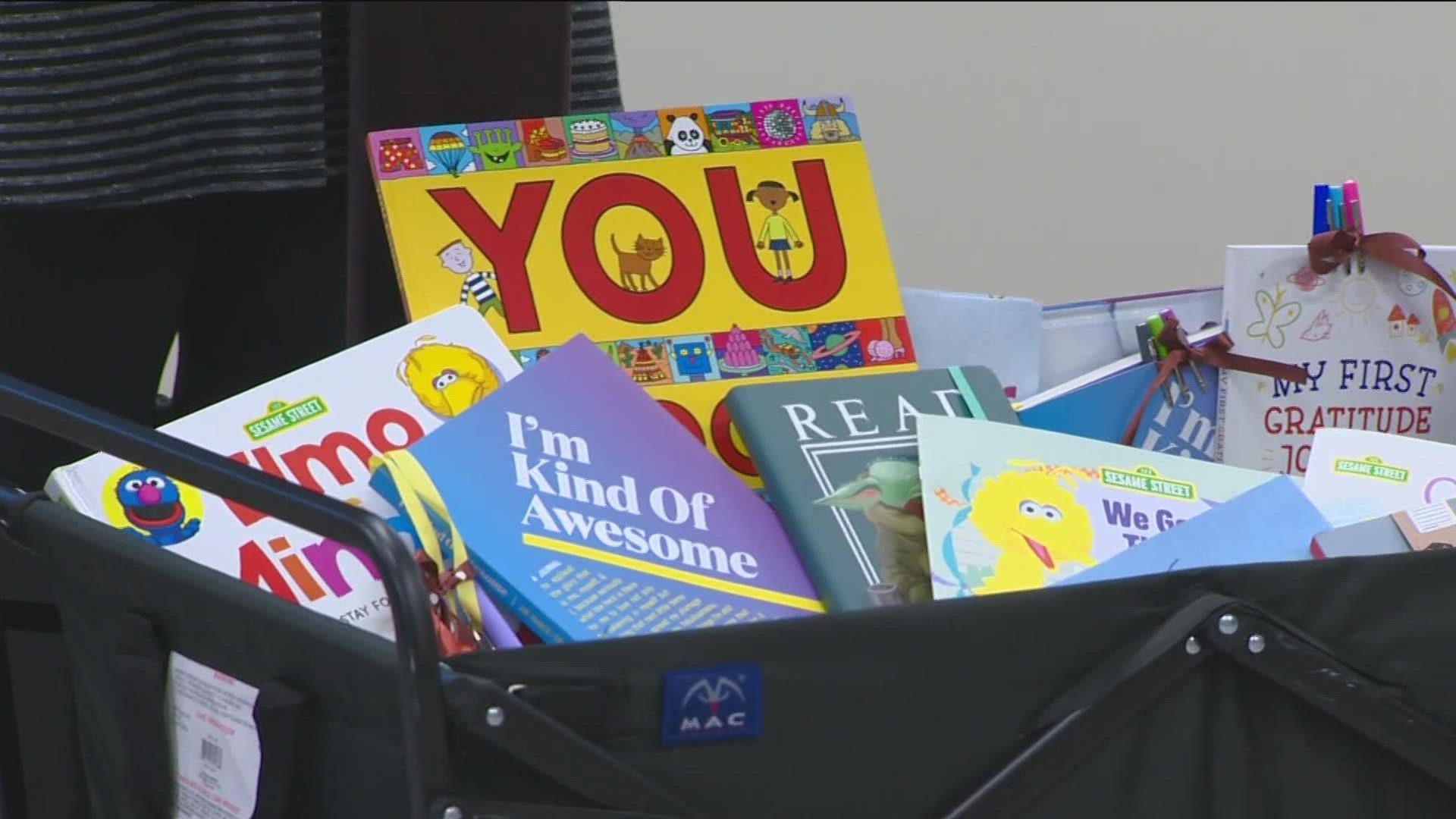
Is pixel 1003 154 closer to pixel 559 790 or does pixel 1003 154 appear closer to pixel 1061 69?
pixel 1061 69

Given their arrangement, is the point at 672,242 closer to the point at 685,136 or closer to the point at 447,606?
the point at 685,136

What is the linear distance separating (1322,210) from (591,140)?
0.44 metres

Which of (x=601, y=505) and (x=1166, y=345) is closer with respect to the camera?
(x=601, y=505)

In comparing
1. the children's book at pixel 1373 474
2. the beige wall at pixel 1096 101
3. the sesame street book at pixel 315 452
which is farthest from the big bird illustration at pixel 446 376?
the beige wall at pixel 1096 101

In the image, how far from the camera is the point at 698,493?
2.77 feet

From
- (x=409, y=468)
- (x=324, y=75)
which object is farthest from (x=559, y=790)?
(x=324, y=75)

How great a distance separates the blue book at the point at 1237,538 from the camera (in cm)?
77

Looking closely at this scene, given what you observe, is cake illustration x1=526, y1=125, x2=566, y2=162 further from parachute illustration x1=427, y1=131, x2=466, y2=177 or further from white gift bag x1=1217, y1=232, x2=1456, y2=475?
white gift bag x1=1217, y1=232, x2=1456, y2=475

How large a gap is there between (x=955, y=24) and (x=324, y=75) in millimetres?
938

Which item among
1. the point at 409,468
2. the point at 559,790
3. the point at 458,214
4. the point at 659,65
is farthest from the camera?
the point at 659,65

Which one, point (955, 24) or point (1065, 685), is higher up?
point (955, 24)

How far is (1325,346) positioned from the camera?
100 cm

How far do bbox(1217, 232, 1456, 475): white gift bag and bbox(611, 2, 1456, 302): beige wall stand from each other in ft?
2.48

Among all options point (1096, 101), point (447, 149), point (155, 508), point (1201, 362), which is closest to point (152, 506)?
point (155, 508)
